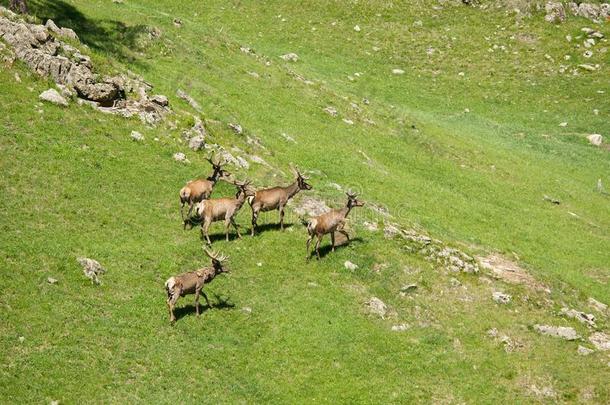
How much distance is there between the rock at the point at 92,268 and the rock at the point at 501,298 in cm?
1660

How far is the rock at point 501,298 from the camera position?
2823cm

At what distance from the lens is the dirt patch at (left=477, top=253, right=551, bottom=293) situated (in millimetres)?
30312

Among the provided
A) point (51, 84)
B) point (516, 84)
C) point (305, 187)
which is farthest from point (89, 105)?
point (516, 84)

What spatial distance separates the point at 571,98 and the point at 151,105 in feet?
152

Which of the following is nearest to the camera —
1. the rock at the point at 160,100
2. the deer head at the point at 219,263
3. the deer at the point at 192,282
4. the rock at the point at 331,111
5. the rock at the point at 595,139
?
the deer at the point at 192,282

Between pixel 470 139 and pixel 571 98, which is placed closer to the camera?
pixel 470 139

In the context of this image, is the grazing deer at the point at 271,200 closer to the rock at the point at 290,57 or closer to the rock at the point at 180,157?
the rock at the point at 180,157

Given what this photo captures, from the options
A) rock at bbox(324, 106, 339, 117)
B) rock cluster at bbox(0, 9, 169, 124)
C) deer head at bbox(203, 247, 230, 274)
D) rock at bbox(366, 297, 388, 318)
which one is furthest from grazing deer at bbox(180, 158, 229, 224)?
rock at bbox(324, 106, 339, 117)

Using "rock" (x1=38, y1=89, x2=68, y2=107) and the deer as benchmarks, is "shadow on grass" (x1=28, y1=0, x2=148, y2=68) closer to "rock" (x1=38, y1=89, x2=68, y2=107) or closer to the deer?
"rock" (x1=38, y1=89, x2=68, y2=107)

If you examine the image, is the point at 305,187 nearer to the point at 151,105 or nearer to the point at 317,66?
the point at 151,105

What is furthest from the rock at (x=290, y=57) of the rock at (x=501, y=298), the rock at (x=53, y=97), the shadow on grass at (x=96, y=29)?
the rock at (x=501, y=298)

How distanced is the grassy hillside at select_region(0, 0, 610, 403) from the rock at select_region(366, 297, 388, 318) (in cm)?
33

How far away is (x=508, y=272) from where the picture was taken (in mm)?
31266

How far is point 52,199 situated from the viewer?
26266mm
